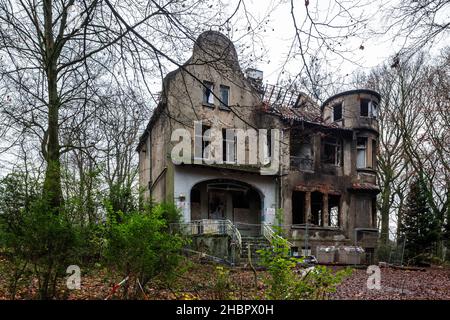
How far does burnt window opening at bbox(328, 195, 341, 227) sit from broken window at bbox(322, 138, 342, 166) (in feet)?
6.84

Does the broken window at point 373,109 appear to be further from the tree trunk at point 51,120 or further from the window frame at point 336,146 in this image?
the tree trunk at point 51,120

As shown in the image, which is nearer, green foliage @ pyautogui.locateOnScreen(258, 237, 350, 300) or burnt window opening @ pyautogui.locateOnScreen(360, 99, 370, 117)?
green foliage @ pyautogui.locateOnScreen(258, 237, 350, 300)

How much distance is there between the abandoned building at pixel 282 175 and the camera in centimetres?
1955

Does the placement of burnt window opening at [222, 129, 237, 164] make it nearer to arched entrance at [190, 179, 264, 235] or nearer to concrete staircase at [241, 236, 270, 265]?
arched entrance at [190, 179, 264, 235]

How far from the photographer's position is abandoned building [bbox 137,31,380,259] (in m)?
19.5

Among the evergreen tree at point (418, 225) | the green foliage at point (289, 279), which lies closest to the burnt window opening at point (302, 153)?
the evergreen tree at point (418, 225)

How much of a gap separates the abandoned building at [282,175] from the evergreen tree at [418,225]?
2.41m

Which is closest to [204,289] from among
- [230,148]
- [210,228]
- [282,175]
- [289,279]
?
[289,279]

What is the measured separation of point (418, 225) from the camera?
24.9 m

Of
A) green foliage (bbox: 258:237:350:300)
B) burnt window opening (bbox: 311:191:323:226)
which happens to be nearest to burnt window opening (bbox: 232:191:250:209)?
burnt window opening (bbox: 311:191:323:226)

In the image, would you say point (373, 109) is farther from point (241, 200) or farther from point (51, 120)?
point (51, 120)

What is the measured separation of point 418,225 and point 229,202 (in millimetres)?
12411
